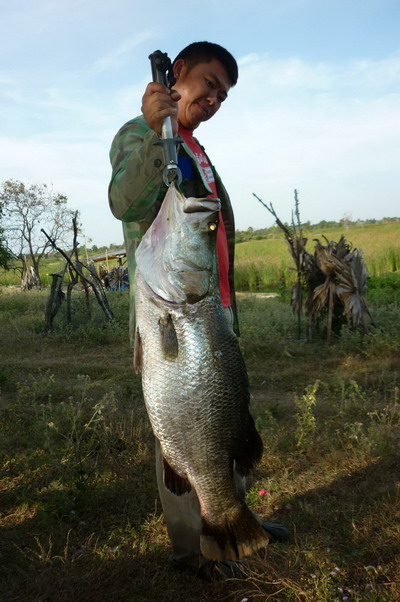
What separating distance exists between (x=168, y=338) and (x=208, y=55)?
4.32 ft

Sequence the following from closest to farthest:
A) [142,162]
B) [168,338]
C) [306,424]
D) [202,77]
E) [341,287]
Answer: [168,338] < [142,162] < [202,77] < [306,424] < [341,287]

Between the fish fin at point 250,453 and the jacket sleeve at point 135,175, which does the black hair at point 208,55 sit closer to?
the jacket sleeve at point 135,175

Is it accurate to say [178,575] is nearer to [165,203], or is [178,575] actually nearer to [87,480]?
[87,480]

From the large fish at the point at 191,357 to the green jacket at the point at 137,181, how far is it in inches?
10.3

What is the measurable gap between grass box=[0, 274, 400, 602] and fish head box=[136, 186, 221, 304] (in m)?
1.55

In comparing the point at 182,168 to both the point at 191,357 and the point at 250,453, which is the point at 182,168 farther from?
the point at 250,453

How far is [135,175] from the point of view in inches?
83.1

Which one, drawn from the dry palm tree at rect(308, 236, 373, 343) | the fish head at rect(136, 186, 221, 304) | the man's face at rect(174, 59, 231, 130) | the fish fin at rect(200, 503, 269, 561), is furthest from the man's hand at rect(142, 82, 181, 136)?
the dry palm tree at rect(308, 236, 373, 343)

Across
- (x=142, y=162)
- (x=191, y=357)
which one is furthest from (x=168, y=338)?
(x=142, y=162)

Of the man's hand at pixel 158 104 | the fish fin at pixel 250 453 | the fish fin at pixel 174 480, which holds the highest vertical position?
the man's hand at pixel 158 104

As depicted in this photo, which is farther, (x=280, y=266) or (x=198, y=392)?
(x=280, y=266)

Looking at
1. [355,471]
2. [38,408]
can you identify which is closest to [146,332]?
[355,471]

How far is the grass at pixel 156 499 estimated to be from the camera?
281 centimetres

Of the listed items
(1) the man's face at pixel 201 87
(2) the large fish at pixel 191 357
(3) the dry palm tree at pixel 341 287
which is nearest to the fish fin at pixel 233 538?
(2) the large fish at pixel 191 357
